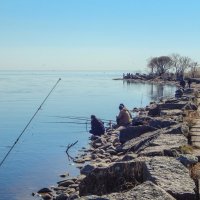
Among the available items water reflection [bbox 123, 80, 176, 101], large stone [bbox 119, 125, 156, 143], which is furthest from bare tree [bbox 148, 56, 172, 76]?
large stone [bbox 119, 125, 156, 143]

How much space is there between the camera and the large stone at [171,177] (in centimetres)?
592

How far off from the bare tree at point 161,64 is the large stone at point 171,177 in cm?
12182

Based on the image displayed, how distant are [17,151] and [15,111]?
68.3 feet

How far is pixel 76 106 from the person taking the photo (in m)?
46.8

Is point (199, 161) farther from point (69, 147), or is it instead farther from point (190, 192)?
point (69, 147)

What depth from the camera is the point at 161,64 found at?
130 m

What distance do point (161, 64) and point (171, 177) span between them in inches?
4939

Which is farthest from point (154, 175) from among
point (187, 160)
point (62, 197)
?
point (62, 197)

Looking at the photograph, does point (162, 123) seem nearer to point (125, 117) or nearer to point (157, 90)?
point (125, 117)

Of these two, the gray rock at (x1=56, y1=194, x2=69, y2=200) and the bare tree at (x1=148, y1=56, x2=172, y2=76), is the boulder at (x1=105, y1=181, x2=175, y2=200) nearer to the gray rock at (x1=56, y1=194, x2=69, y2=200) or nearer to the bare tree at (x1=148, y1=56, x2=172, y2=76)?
the gray rock at (x1=56, y1=194, x2=69, y2=200)

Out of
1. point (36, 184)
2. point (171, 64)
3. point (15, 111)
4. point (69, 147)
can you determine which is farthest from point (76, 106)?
point (171, 64)

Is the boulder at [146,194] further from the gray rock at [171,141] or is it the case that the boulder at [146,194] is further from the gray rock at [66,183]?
the gray rock at [66,183]

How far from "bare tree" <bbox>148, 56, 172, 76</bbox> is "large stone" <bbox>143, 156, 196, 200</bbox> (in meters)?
122

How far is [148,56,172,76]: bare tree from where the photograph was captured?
12862cm
